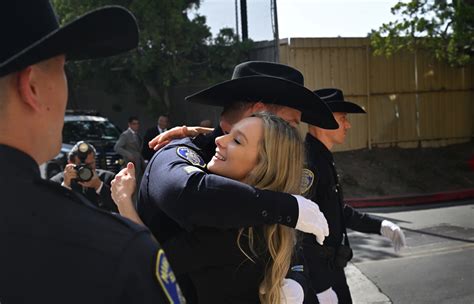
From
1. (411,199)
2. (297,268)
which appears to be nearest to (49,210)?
(297,268)

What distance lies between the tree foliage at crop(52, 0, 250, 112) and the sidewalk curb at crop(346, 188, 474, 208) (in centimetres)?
553

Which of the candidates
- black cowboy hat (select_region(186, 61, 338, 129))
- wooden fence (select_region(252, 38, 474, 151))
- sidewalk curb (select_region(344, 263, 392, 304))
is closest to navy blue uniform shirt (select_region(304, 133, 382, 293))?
black cowboy hat (select_region(186, 61, 338, 129))

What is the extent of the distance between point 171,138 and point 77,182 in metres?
2.44

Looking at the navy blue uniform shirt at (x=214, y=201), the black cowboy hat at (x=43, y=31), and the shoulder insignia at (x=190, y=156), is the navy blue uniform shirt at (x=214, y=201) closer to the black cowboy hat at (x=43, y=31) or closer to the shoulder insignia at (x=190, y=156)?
the shoulder insignia at (x=190, y=156)

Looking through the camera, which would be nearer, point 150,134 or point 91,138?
point 150,134

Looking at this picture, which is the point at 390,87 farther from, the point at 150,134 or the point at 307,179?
the point at 307,179

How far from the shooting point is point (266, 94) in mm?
2295

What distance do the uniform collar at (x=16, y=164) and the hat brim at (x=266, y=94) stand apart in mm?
1246

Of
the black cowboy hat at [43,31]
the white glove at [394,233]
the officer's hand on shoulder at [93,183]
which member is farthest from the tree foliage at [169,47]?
the black cowboy hat at [43,31]

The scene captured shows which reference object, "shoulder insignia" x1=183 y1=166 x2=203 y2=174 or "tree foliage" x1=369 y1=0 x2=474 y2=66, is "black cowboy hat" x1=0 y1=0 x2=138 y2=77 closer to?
"shoulder insignia" x1=183 y1=166 x2=203 y2=174

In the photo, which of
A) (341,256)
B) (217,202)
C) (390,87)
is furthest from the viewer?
(390,87)

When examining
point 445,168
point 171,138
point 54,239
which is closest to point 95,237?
point 54,239

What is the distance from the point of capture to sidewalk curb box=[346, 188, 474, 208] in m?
11.0

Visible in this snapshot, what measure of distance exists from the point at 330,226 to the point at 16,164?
239cm
